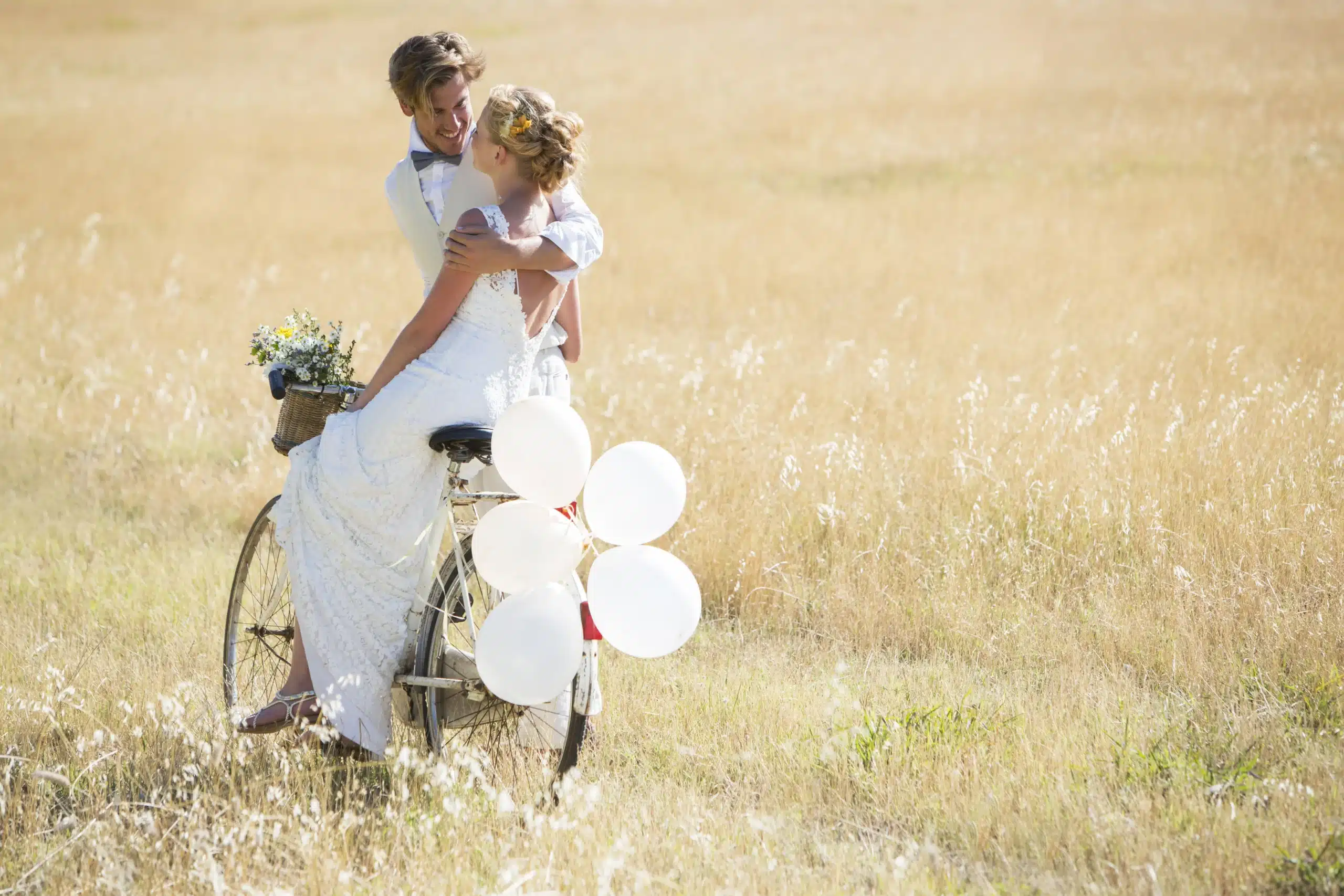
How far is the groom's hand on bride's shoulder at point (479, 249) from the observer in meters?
3.85

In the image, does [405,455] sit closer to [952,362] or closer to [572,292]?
[572,292]

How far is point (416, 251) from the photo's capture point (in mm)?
4695

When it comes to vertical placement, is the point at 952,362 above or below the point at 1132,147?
below

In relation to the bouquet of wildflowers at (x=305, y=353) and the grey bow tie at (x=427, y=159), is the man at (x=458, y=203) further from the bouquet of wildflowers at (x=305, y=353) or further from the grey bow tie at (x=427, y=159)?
the bouquet of wildflowers at (x=305, y=353)

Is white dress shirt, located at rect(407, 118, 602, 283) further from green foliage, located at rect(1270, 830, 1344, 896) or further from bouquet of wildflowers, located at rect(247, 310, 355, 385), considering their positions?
green foliage, located at rect(1270, 830, 1344, 896)

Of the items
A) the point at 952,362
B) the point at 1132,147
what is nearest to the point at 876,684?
the point at 952,362

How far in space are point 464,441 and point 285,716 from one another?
1.18m

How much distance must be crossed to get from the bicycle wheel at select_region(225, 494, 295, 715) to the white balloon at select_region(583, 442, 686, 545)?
58.0 inches

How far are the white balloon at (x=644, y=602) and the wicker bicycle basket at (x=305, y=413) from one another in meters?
1.30

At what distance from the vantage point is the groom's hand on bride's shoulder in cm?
385

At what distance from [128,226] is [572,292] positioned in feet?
47.9

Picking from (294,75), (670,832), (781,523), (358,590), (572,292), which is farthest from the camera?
(294,75)

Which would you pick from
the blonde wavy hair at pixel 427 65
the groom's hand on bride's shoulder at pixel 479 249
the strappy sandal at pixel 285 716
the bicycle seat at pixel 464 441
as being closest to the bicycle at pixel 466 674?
the bicycle seat at pixel 464 441

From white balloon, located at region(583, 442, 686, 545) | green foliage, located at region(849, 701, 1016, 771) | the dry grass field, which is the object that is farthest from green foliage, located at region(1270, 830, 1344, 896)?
white balloon, located at region(583, 442, 686, 545)
